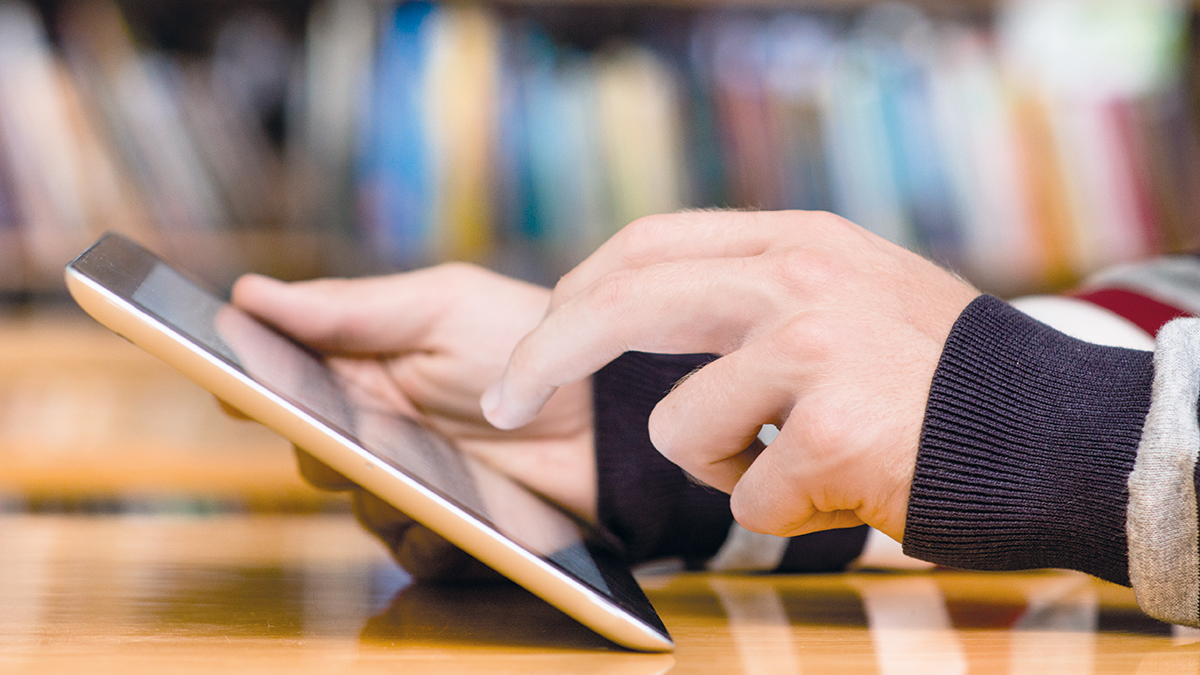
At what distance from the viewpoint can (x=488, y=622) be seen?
1.42ft

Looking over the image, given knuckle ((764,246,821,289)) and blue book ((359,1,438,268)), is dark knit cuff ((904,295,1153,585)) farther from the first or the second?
blue book ((359,1,438,268))

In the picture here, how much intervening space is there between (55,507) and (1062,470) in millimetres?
880

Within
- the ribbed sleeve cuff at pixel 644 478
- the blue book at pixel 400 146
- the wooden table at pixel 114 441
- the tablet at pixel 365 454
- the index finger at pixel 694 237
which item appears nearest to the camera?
the tablet at pixel 365 454

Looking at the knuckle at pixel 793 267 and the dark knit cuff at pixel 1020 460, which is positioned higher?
the knuckle at pixel 793 267

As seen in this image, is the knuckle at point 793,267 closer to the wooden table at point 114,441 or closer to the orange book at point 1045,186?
the wooden table at point 114,441

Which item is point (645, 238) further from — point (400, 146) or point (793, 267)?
point (400, 146)

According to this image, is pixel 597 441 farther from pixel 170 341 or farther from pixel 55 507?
pixel 55 507

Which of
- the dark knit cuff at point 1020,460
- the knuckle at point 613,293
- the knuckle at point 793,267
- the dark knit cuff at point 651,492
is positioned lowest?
the dark knit cuff at point 651,492

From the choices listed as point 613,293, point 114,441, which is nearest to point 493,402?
point 613,293

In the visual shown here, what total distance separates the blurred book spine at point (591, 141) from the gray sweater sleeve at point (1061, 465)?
1219 millimetres

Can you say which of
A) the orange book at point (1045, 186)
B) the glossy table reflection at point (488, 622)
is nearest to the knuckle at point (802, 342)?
the glossy table reflection at point (488, 622)

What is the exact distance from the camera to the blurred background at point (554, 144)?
1574mm

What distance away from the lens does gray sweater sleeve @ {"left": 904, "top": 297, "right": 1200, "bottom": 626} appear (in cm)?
38

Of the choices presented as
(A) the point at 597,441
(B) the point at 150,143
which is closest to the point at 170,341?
(A) the point at 597,441
